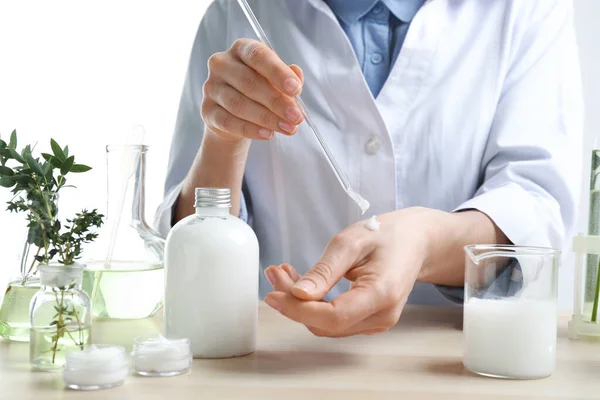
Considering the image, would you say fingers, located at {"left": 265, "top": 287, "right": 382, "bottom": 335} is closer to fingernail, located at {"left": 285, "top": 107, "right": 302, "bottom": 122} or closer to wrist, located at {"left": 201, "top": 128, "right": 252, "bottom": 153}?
fingernail, located at {"left": 285, "top": 107, "right": 302, "bottom": 122}

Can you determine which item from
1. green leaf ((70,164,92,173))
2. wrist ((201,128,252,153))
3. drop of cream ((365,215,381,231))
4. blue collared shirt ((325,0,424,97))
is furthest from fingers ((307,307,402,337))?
blue collared shirt ((325,0,424,97))

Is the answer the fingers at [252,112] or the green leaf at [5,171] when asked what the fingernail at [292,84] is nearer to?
the fingers at [252,112]

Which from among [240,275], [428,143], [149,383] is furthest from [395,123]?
[149,383]

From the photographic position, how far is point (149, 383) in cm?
71

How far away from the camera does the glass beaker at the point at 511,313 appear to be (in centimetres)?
75

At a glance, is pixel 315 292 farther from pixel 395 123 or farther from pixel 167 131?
pixel 167 131

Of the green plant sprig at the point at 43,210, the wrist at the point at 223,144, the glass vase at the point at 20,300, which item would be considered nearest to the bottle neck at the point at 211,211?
the green plant sprig at the point at 43,210

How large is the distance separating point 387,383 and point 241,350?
178mm

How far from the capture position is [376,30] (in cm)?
128

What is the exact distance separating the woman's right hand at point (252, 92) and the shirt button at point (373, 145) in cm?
28

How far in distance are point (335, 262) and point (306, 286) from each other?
0.06 metres

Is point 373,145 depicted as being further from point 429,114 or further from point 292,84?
point 292,84

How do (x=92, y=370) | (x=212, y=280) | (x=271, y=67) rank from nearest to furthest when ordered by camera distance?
(x=92, y=370)
(x=212, y=280)
(x=271, y=67)

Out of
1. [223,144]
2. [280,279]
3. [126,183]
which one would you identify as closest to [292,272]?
[280,279]
